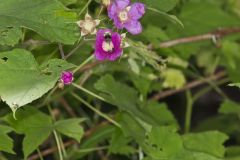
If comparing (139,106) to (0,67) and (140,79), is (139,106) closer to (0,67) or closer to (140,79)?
(140,79)

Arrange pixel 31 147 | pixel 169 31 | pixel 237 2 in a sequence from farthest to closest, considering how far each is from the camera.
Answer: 1. pixel 237 2
2. pixel 169 31
3. pixel 31 147

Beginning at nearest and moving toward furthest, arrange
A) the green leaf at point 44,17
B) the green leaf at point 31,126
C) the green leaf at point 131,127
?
1. the green leaf at point 44,17
2. the green leaf at point 31,126
3. the green leaf at point 131,127

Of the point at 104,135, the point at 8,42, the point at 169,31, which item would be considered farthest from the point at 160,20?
the point at 8,42

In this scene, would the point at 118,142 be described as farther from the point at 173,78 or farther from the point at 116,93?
the point at 173,78

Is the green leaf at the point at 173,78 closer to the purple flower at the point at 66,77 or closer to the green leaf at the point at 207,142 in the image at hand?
the green leaf at the point at 207,142

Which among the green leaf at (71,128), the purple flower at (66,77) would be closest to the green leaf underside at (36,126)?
the green leaf at (71,128)
